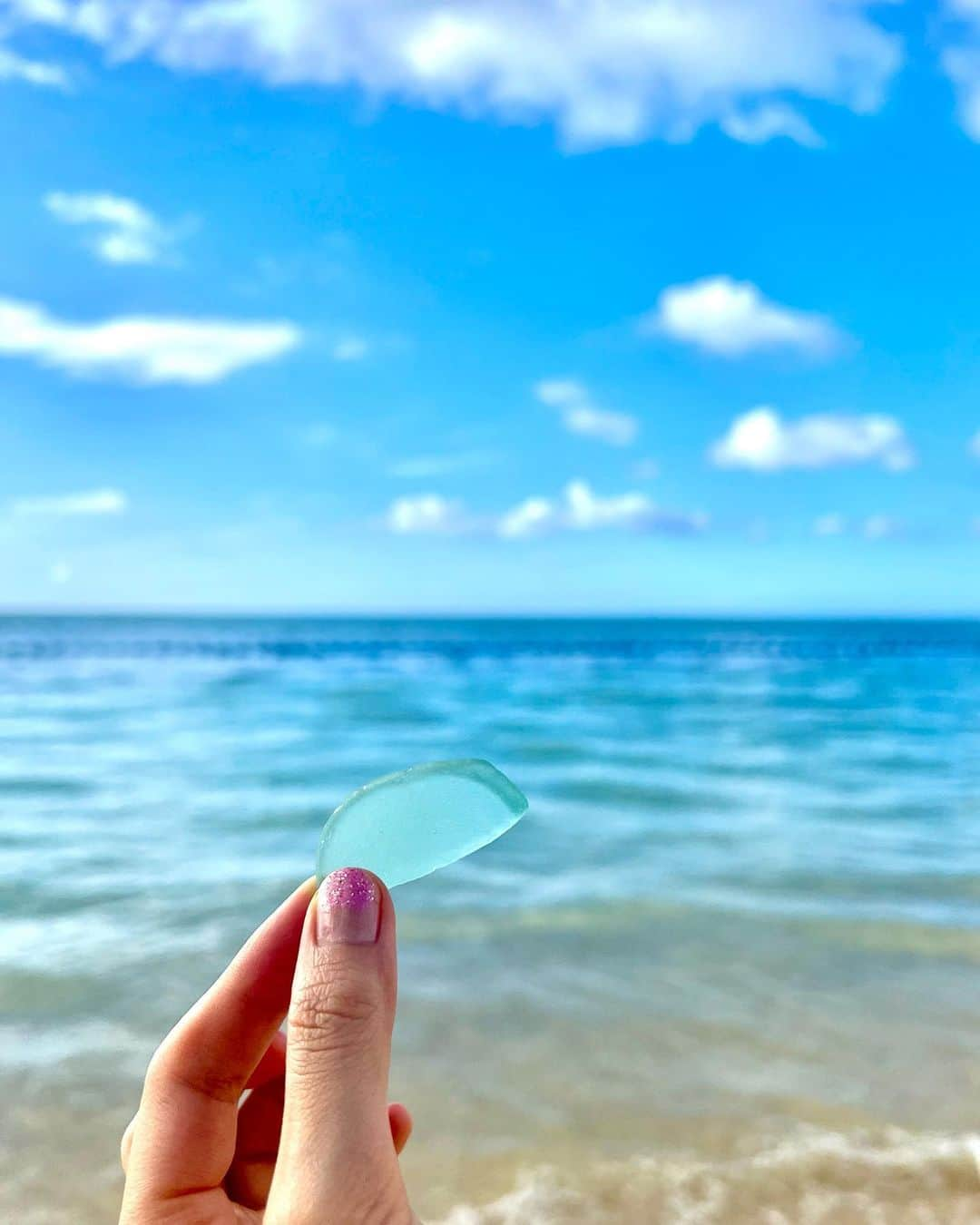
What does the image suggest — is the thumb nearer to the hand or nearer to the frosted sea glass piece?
the hand

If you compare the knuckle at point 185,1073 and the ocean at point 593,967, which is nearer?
the knuckle at point 185,1073

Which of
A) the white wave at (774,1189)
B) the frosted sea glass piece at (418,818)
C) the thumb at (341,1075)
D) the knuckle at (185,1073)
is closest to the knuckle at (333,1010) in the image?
the thumb at (341,1075)

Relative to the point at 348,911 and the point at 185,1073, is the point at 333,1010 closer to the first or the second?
the point at 348,911

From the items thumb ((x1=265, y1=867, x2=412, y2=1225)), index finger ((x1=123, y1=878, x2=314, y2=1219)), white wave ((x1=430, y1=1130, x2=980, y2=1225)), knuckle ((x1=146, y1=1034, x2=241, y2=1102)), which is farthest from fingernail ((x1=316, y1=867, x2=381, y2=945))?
white wave ((x1=430, y1=1130, x2=980, y2=1225))

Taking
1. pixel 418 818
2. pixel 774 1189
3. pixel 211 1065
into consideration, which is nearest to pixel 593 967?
pixel 774 1189

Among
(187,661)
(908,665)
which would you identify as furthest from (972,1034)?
(187,661)

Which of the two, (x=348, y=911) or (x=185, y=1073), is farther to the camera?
(x=185, y=1073)

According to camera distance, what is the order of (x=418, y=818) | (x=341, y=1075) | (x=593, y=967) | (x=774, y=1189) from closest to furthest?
(x=341, y=1075)
(x=418, y=818)
(x=774, y=1189)
(x=593, y=967)

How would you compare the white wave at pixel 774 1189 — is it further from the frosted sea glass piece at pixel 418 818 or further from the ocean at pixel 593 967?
the frosted sea glass piece at pixel 418 818
